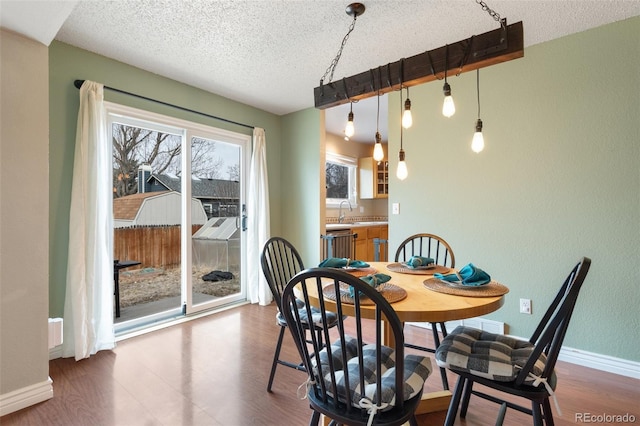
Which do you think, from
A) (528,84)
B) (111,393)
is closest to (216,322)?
(111,393)

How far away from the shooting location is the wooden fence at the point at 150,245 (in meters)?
3.02

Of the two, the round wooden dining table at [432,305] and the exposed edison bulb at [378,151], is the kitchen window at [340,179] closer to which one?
the exposed edison bulb at [378,151]

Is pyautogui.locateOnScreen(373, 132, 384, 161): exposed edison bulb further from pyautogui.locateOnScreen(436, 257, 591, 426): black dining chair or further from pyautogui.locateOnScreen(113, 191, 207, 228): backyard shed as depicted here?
pyautogui.locateOnScreen(113, 191, 207, 228): backyard shed

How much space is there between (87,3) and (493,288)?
2920mm

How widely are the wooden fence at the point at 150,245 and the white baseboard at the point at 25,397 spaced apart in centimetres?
125

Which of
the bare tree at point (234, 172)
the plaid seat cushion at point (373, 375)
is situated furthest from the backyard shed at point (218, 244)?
the plaid seat cushion at point (373, 375)

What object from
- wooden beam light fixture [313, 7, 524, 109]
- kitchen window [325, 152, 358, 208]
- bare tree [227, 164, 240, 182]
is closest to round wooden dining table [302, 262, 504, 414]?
wooden beam light fixture [313, 7, 524, 109]

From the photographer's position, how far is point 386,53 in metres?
2.70

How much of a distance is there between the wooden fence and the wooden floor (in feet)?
2.54

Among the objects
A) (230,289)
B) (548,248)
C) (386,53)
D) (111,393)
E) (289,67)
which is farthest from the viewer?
(230,289)

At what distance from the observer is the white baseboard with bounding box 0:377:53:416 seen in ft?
5.90

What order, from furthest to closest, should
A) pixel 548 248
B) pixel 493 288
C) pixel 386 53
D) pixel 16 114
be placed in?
1. pixel 386 53
2. pixel 548 248
3. pixel 16 114
4. pixel 493 288

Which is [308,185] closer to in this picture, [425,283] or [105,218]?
[105,218]

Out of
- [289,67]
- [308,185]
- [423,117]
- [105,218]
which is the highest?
[289,67]
